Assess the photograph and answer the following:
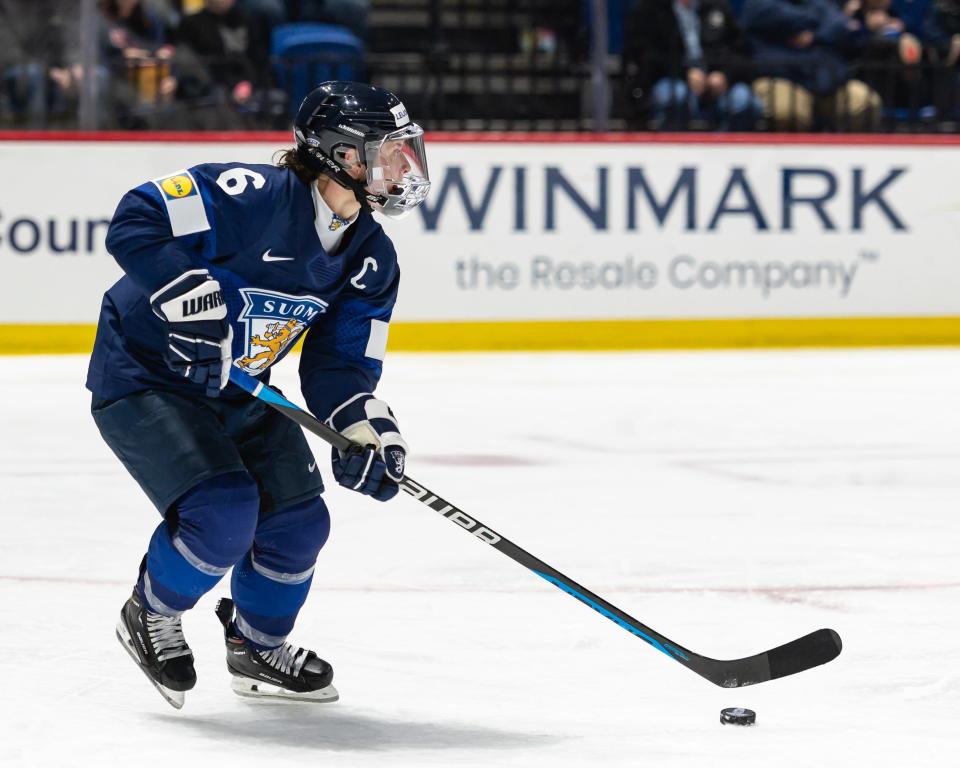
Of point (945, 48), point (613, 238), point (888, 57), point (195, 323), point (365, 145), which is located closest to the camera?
point (195, 323)

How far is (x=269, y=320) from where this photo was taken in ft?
8.34

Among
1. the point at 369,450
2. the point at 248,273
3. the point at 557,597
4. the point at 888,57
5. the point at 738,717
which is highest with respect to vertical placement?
the point at 888,57

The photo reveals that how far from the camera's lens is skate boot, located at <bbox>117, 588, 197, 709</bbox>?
7.97 ft

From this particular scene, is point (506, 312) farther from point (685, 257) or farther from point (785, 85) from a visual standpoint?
point (785, 85)

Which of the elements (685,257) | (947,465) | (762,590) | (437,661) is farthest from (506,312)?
(437,661)

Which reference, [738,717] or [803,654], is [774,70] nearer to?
[803,654]

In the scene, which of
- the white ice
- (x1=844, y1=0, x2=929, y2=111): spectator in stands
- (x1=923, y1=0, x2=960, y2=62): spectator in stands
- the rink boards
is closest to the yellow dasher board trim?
the rink boards

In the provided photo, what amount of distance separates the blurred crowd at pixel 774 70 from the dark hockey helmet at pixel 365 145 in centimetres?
550

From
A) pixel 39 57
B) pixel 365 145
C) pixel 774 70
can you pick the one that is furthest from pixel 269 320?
pixel 774 70

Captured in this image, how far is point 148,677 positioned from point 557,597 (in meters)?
0.97

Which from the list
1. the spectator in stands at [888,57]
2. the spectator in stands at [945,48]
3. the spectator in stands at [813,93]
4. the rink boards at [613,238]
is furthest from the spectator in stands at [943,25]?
the rink boards at [613,238]

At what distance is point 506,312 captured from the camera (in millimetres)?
7641

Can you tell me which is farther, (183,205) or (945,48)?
(945,48)

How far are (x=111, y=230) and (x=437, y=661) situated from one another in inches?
33.7
